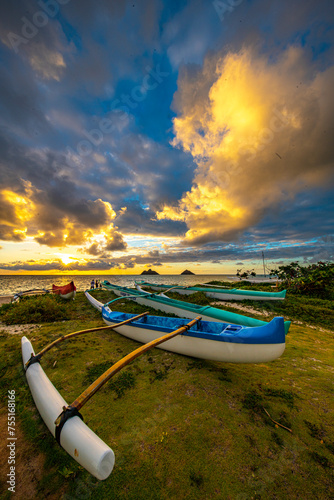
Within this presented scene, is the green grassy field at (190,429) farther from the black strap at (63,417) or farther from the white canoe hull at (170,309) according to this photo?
the white canoe hull at (170,309)

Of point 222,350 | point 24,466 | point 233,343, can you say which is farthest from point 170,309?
point 24,466

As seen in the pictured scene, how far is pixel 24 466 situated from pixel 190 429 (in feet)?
7.98

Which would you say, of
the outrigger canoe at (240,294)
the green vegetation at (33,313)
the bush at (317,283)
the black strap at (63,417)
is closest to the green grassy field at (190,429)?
the black strap at (63,417)

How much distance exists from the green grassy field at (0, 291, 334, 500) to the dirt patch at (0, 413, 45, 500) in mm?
13

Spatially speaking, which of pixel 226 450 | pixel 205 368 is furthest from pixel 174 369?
pixel 226 450

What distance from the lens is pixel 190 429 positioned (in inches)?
111

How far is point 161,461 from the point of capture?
2.39 m

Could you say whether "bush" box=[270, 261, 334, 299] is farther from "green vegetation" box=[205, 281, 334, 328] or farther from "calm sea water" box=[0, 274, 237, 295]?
"calm sea water" box=[0, 274, 237, 295]

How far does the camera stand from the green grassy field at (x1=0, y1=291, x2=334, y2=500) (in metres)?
2.14

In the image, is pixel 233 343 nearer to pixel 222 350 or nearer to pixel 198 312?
pixel 222 350

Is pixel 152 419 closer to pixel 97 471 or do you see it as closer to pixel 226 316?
pixel 97 471

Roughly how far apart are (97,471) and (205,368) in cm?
310

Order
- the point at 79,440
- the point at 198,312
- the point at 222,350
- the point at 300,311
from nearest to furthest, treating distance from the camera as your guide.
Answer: the point at 79,440 → the point at 222,350 → the point at 198,312 → the point at 300,311

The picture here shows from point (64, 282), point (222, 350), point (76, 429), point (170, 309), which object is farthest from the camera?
point (64, 282)
